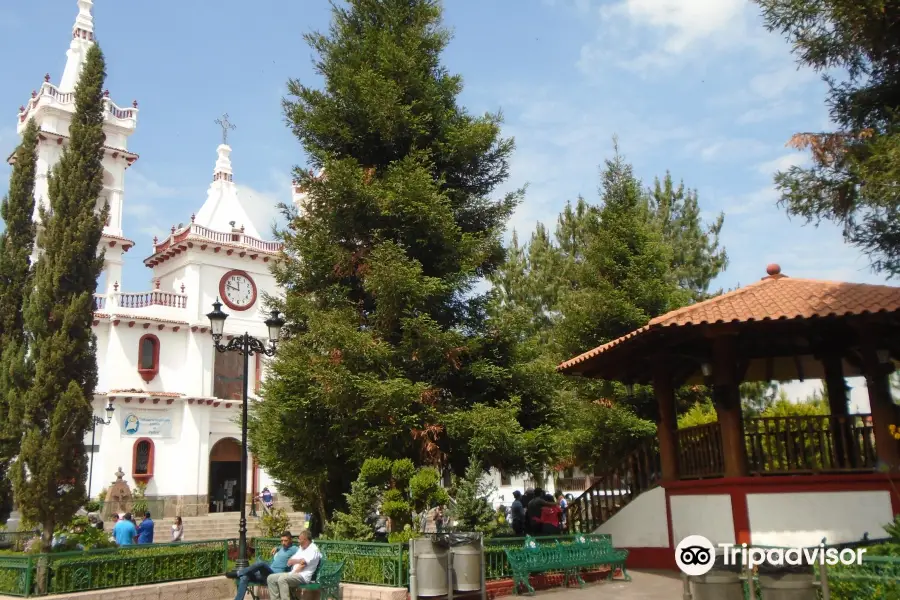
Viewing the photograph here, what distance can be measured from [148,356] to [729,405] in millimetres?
28282

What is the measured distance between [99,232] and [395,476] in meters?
8.74

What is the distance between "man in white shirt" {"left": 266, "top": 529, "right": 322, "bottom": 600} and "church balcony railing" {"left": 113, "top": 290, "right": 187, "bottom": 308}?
2611 cm

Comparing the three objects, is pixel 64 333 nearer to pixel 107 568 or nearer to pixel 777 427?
pixel 107 568

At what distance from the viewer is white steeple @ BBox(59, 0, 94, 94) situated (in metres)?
35.1

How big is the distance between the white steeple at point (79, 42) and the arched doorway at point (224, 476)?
1835 cm

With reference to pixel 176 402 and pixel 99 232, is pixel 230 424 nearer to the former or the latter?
pixel 176 402

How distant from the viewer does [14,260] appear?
20.2 metres

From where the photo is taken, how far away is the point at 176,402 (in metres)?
33.8

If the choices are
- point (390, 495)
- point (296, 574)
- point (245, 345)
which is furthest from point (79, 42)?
point (296, 574)

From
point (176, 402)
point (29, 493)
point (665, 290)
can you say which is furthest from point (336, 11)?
point (176, 402)

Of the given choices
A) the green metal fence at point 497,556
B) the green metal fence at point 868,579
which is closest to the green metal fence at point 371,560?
the green metal fence at point 497,556

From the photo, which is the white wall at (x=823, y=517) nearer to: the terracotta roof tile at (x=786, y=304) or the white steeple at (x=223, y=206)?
the terracotta roof tile at (x=786, y=304)

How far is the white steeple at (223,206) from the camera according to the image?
39906 mm

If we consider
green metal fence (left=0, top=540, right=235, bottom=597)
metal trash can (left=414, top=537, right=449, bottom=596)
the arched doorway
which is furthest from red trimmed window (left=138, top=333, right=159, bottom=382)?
metal trash can (left=414, top=537, right=449, bottom=596)
